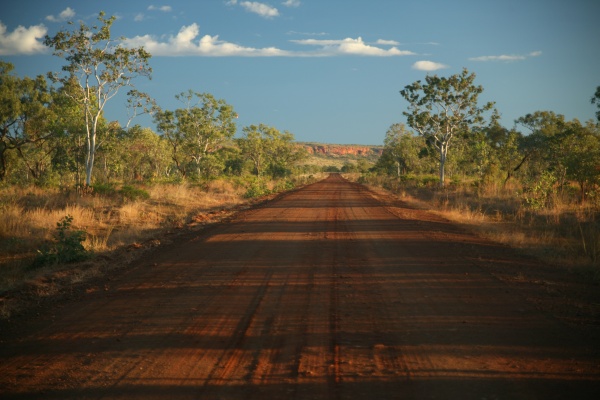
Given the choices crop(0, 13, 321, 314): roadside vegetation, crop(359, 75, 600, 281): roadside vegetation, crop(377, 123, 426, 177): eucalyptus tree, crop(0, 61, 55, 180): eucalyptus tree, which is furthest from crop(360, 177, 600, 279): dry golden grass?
crop(377, 123, 426, 177): eucalyptus tree

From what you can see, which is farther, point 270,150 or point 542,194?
point 270,150

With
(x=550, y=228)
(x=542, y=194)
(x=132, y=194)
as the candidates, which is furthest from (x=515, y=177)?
(x=132, y=194)

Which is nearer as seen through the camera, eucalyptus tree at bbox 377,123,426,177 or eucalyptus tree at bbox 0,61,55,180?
eucalyptus tree at bbox 0,61,55,180

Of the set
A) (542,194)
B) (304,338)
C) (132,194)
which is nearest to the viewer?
(304,338)

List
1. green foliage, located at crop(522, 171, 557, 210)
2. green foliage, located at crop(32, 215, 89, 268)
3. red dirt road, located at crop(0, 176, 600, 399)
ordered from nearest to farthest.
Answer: red dirt road, located at crop(0, 176, 600, 399), green foliage, located at crop(32, 215, 89, 268), green foliage, located at crop(522, 171, 557, 210)

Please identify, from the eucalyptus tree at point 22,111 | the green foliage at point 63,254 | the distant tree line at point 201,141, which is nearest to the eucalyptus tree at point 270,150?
the distant tree line at point 201,141

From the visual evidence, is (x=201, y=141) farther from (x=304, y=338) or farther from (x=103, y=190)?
(x=304, y=338)

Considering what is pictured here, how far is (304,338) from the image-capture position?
497 centimetres

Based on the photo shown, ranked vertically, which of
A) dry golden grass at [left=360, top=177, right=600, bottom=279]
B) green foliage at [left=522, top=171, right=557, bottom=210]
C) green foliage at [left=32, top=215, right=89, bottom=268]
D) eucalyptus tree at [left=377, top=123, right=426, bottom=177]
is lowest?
green foliage at [left=32, top=215, right=89, bottom=268]

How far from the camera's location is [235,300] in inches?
253

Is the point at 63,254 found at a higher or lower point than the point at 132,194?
lower

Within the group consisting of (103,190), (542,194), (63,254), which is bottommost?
(63,254)

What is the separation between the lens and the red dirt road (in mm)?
3922

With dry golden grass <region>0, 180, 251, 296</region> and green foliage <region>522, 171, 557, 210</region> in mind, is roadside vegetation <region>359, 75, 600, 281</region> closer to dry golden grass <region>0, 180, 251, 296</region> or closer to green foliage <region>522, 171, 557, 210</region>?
green foliage <region>522, 171, 557, 210</region>
